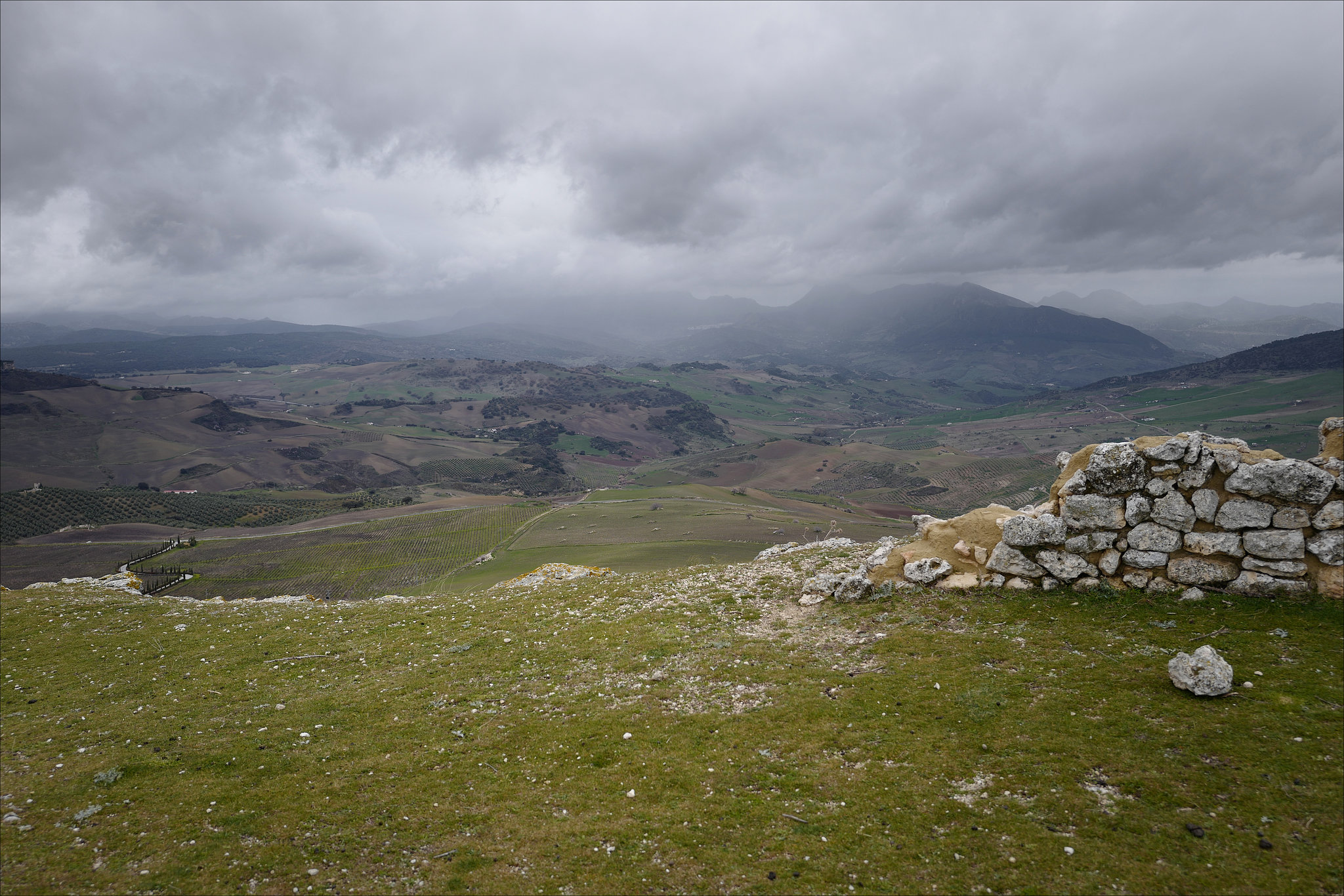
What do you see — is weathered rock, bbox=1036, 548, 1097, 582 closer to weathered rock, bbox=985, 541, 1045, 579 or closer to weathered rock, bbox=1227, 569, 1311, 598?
weathered rock, bbox=985, 541, 1045, 579

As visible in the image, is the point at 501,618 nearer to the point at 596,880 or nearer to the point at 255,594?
the point at 596,880

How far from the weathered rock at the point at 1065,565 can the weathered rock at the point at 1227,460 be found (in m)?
4.79

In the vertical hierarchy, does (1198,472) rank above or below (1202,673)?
above

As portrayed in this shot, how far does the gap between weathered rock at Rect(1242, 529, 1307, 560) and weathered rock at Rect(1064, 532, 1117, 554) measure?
10.9ft

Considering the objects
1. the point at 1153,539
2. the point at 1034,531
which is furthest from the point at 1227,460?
the point at 1034,531

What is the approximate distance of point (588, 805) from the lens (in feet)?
43.4

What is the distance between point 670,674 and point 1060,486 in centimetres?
1605

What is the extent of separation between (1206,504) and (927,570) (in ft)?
28.6

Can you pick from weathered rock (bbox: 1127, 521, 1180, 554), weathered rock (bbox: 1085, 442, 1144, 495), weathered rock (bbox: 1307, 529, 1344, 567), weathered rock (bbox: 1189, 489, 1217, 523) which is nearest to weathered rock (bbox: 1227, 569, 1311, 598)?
weathered rock (bbox: 1307, 529, 1344, 567)

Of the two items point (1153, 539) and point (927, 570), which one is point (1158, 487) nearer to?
point (1153, 539)

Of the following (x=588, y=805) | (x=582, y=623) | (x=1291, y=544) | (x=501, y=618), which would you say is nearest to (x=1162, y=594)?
(x=1291, y=544)

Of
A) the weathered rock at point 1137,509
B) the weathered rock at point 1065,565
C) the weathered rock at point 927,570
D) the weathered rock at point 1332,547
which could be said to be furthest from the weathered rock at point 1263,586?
the weathered rock at point 927,570

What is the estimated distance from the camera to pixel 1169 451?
62.5 feet

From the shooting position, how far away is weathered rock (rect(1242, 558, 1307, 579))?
671 inches
